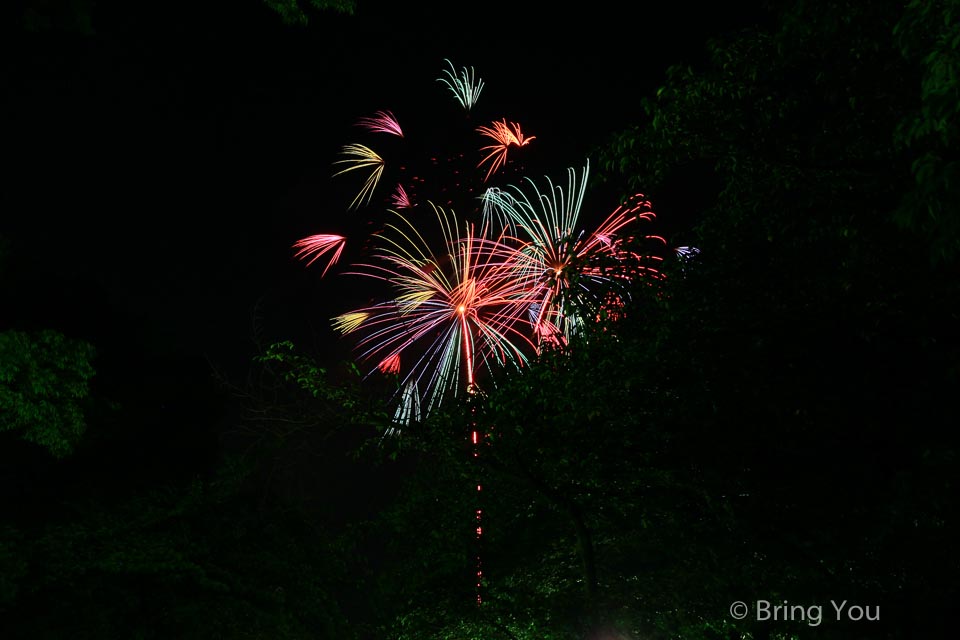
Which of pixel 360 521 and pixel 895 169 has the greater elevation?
pixel 895 169

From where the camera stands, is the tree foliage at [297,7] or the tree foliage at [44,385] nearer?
the tree foliage at [297,7]

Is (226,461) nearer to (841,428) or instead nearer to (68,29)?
(68,29)

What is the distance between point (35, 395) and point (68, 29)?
6.79 m

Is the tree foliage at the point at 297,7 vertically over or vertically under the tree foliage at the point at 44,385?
over

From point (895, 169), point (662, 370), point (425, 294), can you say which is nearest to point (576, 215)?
point (425, 294)

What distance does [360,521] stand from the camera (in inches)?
557

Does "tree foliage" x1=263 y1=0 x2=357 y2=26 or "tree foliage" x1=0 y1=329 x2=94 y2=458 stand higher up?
"tree foliage" x1=263 y1=0 x2=357 y2=26

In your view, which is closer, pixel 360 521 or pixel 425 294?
pixel 360 521

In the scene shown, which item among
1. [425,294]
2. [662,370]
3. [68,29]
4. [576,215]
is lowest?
[662,370]

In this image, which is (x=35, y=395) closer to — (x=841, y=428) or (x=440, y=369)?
(x=440, y=369)

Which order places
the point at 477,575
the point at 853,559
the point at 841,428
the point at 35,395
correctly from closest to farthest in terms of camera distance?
the point at 841,428 → the point at 853,559 → the point at 35,395 → the point at 477,575

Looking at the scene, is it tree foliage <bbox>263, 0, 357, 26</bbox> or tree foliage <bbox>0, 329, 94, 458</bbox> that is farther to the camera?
tree foliage <bbox>0, 329, 94, 458</bbox>

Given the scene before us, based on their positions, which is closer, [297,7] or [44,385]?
[297,7]

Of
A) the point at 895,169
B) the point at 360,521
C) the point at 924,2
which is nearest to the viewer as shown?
the point at 924,2
